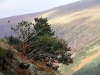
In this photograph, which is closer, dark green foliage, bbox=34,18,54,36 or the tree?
the tree

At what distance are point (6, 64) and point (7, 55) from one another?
98cm

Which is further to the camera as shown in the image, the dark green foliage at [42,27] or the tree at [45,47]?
the dark green foliage at [42,27]

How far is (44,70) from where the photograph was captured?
1032 inches

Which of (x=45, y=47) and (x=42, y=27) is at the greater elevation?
(x=42, y=27)

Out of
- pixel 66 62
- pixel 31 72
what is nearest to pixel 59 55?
pixel 66 62

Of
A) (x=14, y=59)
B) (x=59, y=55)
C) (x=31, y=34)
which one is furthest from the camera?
(x=31, y=34)

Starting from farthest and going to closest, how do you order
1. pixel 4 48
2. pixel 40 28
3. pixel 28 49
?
pixel 40 28
pixel 28 49
pixel 4 48

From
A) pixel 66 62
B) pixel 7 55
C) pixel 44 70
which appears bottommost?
pixel 66 62

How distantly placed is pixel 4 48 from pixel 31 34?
18021 millimetres

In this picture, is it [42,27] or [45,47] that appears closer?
[45,47]

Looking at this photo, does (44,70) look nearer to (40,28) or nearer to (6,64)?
(6,64)

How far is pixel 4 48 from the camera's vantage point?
71.1 ft

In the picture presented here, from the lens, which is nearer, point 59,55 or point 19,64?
point 19,64

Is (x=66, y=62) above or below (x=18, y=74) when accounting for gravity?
below
